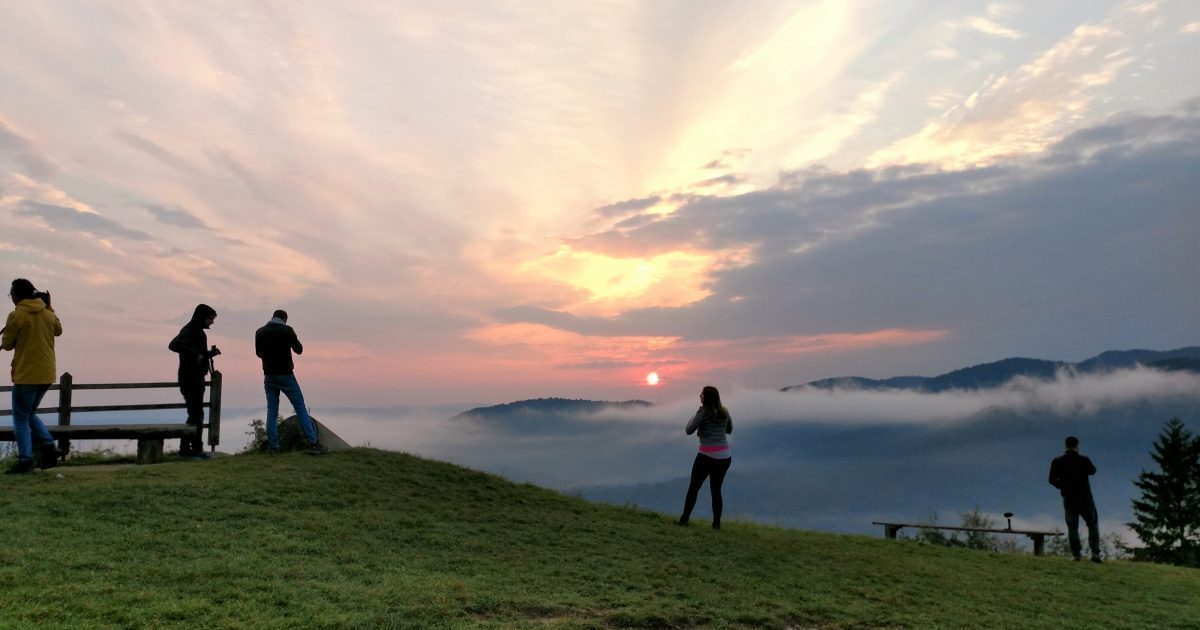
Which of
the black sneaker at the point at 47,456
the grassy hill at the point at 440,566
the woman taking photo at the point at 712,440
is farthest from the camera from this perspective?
the woman taking photo at the point at 712,440

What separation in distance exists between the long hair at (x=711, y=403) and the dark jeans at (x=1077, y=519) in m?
9.45

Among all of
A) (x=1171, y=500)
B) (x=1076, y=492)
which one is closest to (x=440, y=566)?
(x=1076, y=492)

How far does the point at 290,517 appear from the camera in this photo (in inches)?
432

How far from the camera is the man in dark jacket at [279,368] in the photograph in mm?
15992

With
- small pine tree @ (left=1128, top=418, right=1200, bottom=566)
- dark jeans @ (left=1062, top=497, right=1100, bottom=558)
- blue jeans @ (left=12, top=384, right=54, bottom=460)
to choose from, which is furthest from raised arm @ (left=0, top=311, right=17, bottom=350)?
small pine tree @ (left=1128, top=418, right=1200, bottom=566)

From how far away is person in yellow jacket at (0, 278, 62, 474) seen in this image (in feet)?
40.8

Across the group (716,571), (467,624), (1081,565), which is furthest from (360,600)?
(1081,565)

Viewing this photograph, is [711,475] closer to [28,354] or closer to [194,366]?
[194,366]

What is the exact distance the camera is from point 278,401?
16.3 metres

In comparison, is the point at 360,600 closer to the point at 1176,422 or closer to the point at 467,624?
the point at 467,624

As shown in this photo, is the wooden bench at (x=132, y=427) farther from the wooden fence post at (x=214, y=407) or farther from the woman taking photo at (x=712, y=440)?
the woman taking photo at (x=712, y=440)

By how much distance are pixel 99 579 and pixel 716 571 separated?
25.0 feet

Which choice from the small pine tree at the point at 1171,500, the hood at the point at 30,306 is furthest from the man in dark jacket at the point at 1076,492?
the small pine tree at the point at 1171,500

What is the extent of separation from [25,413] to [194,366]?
3820mm
